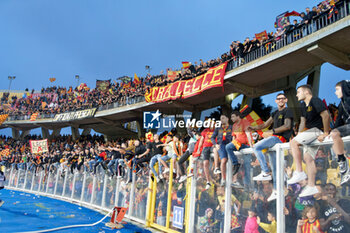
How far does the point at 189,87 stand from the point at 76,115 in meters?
17.6

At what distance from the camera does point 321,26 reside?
1156 cm

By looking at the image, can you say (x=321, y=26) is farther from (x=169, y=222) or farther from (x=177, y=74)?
(x=177, y=74)

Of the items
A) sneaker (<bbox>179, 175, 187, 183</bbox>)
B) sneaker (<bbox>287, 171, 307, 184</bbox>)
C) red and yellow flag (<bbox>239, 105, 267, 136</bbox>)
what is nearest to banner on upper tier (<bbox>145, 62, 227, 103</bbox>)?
sneaker (<bbox>179, 175, 187, 183</bbox>)

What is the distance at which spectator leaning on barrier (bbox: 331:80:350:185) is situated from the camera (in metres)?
3.52

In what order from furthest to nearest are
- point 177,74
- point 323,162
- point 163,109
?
point 163,109
point 177,74
point 323,162

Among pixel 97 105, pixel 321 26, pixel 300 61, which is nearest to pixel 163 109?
pixel 97 105

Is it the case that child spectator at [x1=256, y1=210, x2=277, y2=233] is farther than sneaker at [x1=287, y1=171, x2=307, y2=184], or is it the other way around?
child spectator at [x1=256, y1=210, x2=277, y2=233]

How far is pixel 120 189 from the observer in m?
11.1

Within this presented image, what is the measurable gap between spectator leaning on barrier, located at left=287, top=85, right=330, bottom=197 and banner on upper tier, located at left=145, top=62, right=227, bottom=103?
460 inches

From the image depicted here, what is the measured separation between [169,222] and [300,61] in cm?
1056

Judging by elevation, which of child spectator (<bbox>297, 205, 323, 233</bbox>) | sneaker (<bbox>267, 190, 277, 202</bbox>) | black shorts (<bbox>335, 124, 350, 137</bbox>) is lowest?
child spectator (<bbox>297, 205, 323, 233</bbox>)

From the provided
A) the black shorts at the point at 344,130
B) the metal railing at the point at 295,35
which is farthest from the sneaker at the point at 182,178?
the metal railing at the point at 295,35

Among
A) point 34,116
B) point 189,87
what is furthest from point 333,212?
point 34,116

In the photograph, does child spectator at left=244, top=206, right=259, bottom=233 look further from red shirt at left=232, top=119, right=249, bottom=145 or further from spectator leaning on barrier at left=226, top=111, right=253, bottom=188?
red shirt at left=232, top=119, right=249, bottom=145
